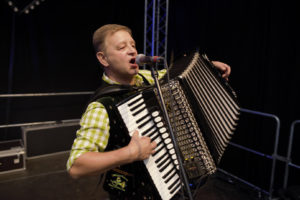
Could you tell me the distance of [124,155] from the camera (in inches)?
42.4

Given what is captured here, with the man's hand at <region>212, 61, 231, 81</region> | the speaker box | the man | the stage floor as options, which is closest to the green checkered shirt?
the man

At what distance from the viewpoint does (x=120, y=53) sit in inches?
53.4

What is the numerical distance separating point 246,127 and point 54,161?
10.9 feet

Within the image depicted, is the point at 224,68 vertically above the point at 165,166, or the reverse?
the point at 224,68

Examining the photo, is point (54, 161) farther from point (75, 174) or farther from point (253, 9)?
point (253, 9)

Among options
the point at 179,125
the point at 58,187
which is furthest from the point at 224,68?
the point at 58,187

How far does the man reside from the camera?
1058 millimetres

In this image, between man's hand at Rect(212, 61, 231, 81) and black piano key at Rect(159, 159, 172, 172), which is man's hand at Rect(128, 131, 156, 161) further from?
man's hand at Rect(212, 61, 231, 81)

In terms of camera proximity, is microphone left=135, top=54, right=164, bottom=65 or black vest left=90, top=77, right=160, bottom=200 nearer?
microphone left=135, top=54, right=164, bottom=65

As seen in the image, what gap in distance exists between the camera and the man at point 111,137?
106cm

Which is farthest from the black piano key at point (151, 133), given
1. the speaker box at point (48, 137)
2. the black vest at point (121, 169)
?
the speaker box at point (48, 137)

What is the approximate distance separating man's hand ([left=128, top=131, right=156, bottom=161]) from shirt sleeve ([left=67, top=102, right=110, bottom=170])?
169mm

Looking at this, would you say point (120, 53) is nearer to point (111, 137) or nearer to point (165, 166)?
point (111, 137)

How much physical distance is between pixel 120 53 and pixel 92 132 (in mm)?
526
